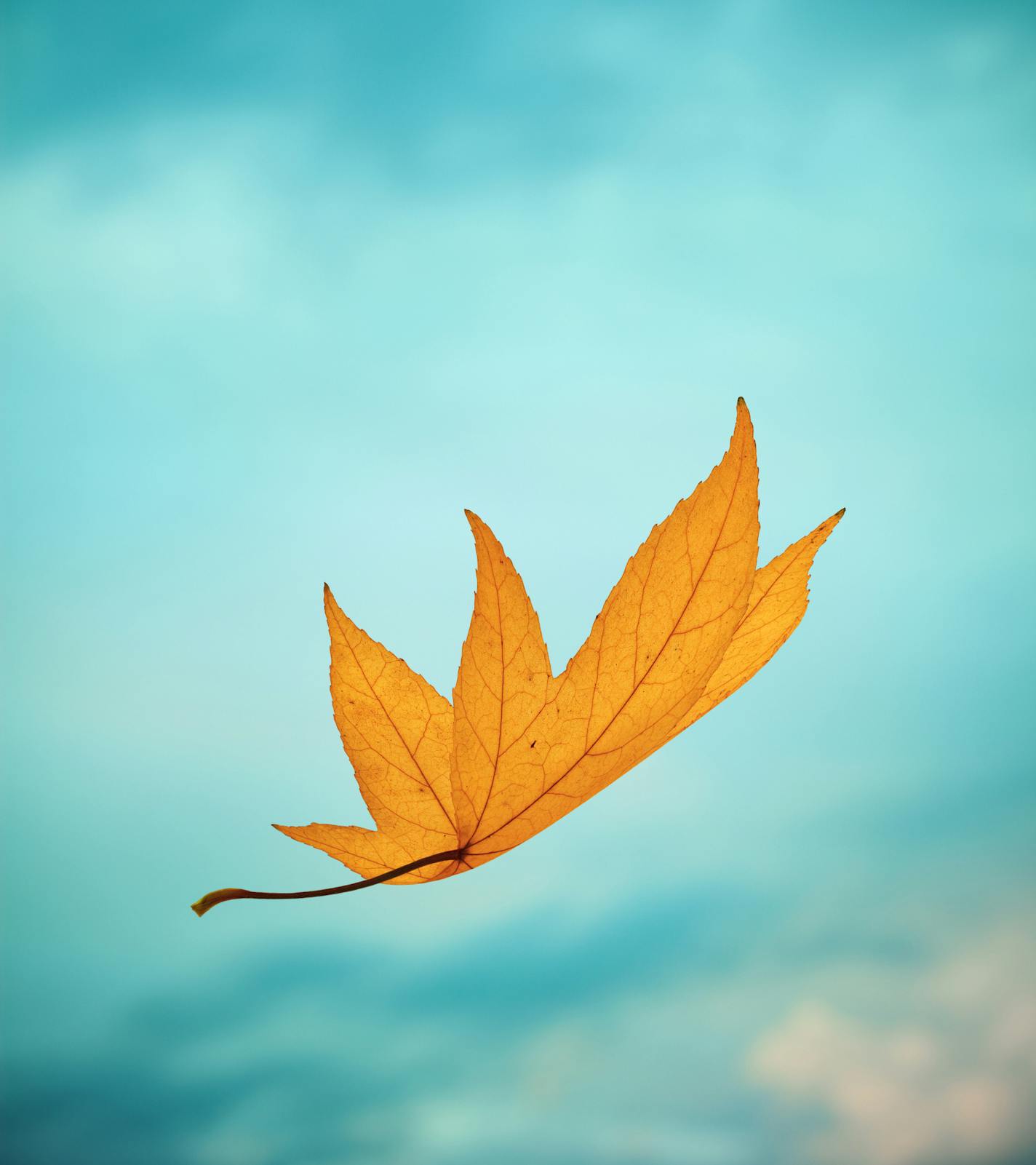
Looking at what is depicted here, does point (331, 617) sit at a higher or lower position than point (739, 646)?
higher

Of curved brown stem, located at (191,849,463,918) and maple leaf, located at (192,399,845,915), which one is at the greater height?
maple leaf, located at (192,399,845,915)

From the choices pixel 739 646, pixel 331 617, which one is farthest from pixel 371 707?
pixel 739 646

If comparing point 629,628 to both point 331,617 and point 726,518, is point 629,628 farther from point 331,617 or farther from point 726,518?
point 331,617

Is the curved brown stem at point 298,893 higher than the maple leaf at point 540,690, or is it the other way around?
the maple leaf at point 540,690

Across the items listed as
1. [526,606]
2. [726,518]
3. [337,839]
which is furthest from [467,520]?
[337,839]

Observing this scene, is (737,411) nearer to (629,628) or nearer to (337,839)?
(629,628)

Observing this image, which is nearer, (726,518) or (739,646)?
(726,518)
